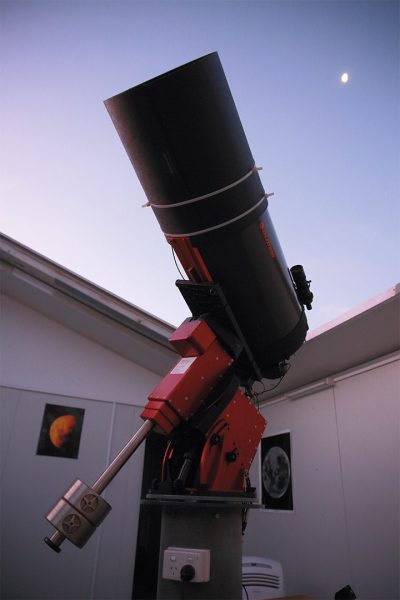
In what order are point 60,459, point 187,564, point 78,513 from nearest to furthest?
point 78,513, point 187,564, point 60,459

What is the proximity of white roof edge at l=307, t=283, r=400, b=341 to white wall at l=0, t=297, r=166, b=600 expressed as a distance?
2.68m

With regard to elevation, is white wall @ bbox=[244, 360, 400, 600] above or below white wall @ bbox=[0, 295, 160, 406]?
below

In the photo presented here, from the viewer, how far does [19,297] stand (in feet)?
15.2

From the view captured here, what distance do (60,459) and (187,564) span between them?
11.0 feet

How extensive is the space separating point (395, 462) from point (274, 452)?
1659 millimetres

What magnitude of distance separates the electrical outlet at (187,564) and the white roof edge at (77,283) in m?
2.74

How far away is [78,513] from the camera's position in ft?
3.96

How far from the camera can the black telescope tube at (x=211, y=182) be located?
1.42 metres

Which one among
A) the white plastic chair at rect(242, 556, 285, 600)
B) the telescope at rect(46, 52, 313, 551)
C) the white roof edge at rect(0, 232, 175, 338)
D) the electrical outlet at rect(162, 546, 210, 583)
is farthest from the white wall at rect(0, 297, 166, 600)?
the electrical outlet at rect(162, 546, 210, 583)

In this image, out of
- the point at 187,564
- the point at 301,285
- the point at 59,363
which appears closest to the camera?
the point at 187,564

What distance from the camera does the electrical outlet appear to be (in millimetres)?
1307

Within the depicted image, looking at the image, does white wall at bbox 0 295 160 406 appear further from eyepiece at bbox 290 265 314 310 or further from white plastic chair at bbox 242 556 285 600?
eyepiece at bbox 290 265 314 310

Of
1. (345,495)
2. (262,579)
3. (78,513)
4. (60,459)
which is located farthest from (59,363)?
(78,513)

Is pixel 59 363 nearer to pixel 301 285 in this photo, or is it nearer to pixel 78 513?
pixel 301 285
